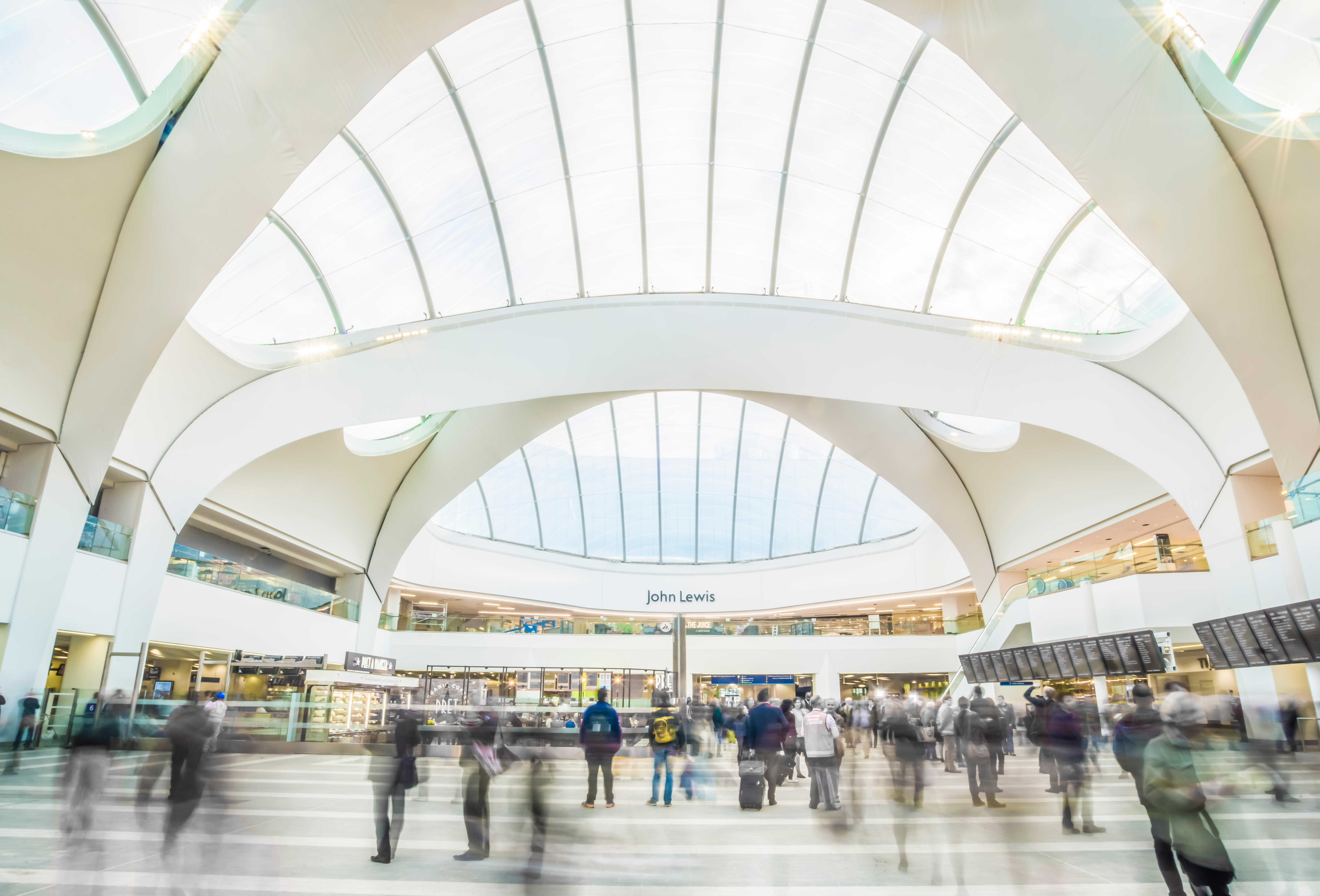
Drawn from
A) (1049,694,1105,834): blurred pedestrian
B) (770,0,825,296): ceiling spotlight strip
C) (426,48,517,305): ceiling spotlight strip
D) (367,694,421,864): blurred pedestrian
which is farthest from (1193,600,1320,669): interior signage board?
(426,48,517,305): ceiling spotlight strip

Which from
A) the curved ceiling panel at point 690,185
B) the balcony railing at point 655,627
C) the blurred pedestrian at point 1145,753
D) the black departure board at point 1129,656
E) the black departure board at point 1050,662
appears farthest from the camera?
the balcony railing at point 655,627

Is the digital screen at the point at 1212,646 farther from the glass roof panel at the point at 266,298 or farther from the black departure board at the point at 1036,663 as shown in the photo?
the glass roof panel at the point at 266,298

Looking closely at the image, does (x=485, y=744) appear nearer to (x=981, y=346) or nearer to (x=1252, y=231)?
(x=1252, y=231)

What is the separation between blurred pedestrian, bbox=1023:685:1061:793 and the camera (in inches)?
388

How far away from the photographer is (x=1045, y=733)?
1017cm

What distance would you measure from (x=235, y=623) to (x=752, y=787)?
19.1 meters

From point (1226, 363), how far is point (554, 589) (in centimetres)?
3270

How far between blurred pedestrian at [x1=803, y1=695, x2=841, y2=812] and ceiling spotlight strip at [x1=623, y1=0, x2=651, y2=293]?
14.5m

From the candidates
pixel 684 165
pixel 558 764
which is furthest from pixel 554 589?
pixel 684 165

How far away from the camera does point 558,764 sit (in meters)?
17.6

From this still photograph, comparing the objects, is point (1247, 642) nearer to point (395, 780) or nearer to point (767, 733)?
point (767, 733)

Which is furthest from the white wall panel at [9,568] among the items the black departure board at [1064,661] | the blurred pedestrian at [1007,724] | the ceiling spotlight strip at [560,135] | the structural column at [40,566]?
the black departure board at [1064,661]

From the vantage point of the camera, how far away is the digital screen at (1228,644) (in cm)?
1587

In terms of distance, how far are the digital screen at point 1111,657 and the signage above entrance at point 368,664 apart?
866 inches
